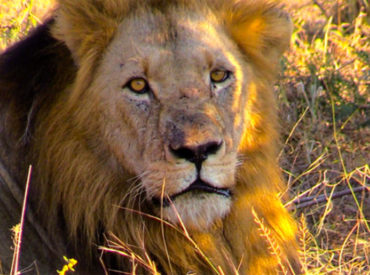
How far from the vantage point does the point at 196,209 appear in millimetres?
3865

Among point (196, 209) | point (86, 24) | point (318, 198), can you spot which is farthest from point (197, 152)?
point (318, 198)

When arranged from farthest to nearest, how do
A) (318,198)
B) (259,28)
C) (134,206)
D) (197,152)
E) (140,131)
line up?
(318,198)
(259,28)
(134,206)
(140,131)
(197,152)

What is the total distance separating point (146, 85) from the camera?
4.06 m

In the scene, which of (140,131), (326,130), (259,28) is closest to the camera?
(140,131)

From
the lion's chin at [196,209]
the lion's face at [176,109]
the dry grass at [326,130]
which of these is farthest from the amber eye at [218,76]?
the dry grass at [326,130]

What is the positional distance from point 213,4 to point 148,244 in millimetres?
1189

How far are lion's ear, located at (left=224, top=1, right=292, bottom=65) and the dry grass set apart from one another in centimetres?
101

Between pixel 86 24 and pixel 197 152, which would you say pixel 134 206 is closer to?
pixel 197 152

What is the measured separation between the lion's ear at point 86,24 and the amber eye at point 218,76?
1.71 ft

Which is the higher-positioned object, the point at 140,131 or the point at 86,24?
the point at 86,24

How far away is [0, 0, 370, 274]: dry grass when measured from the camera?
5.29 metres

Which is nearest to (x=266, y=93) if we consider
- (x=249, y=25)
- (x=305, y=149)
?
(x=249, y=25)

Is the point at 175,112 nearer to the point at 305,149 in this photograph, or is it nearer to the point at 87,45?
the point at 87,45

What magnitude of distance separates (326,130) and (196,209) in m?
2.68
